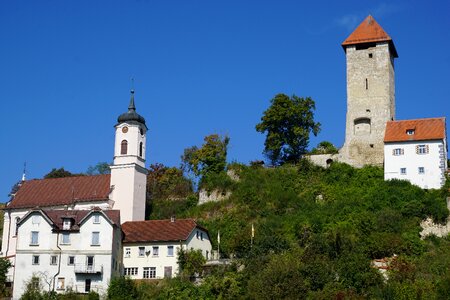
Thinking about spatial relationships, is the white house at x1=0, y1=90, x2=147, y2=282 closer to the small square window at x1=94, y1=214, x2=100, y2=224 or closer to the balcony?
the small square window at x1=94, y1=214, x2=100, y2=224

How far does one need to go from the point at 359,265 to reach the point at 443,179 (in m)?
17.2

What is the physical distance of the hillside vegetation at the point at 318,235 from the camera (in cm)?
5238

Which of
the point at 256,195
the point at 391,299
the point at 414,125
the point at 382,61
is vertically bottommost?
the point at 391,299

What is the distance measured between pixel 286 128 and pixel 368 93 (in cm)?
825

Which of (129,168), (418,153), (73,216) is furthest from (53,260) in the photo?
(418,153)

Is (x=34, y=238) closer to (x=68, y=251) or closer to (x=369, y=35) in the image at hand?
(x=68, y=251)

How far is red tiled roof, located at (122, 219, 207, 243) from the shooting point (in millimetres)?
63562

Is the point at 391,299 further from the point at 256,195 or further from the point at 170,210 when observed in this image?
the point at 170,210

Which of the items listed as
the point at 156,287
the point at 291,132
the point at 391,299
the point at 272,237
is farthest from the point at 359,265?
the point at 291,132

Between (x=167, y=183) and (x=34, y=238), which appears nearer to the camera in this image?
(x=34, y=238)

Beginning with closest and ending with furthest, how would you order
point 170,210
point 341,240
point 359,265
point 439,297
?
point 439,297, point 359,265, point 341,240, point 170,210

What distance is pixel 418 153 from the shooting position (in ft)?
224

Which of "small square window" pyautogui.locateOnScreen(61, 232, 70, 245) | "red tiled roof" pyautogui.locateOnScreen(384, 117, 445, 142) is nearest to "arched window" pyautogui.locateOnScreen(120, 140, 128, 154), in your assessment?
"small square window" pyautogui.locateOnScreen(61, 232, 70, 245)

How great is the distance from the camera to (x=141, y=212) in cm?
7350
